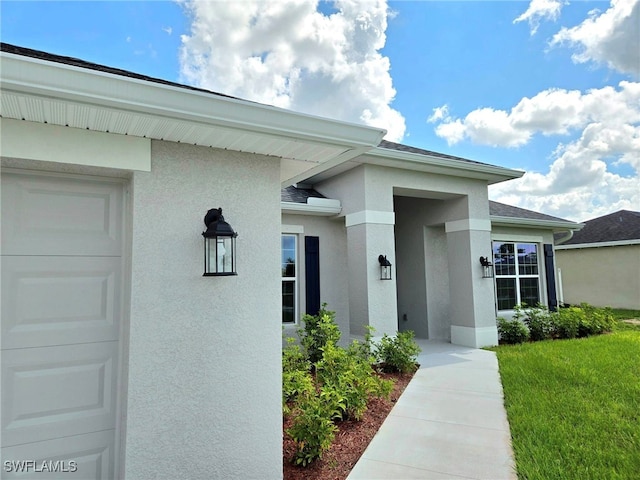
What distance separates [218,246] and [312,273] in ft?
17.6

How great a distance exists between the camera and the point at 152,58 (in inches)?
284

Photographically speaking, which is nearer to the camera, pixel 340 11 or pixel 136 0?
pixel 136 0

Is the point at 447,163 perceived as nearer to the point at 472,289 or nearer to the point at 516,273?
the point at 472,289

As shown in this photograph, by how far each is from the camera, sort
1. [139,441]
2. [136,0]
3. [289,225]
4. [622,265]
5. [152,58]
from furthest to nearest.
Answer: [622,265]
[289,225]
[152,58]
[136,0]
[139,441]

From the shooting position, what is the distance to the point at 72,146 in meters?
2.65

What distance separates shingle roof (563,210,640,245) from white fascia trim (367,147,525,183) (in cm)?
1344

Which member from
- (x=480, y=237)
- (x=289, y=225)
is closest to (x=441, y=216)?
(x=480, y=237)

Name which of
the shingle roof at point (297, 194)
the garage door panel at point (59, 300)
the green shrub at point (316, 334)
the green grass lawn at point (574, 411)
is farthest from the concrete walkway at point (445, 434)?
the shingle roof at point (297, 194)

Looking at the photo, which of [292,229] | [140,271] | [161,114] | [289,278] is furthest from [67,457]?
[292,229]

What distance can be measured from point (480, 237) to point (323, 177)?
4342mm

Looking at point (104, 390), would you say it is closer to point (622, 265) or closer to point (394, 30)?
point (394, 30)

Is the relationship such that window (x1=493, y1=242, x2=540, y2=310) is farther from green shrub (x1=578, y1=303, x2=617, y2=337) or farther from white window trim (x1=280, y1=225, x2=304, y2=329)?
white window trim (x1=280, y1=225, x2=304, y2=329)

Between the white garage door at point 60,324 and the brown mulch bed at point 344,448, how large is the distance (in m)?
1.72

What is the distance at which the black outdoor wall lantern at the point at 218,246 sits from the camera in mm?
2977
